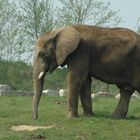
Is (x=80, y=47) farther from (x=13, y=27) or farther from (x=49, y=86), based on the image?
(x=13, y=27)

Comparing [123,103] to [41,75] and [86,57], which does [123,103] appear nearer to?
[86,57]

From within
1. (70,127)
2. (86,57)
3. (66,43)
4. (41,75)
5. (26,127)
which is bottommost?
(26,127)

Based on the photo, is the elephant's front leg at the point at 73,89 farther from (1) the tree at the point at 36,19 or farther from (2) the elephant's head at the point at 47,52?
(1) the tree at the point at 36,19

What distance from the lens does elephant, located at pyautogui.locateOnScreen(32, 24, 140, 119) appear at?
15820mm

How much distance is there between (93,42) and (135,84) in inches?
64.3

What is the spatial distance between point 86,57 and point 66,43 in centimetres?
65

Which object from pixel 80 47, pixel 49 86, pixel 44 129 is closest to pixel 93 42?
pixel 80 47

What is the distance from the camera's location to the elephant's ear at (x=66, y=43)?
15641 millimetres

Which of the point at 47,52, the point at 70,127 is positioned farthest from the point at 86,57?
the point at 70,127

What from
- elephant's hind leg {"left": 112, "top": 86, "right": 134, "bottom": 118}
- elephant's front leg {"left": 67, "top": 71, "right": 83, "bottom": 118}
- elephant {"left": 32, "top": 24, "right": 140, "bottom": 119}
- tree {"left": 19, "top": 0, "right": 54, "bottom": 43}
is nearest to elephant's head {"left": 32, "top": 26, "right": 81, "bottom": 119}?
elephant {"left": 32, "top": 24, "right": 140, "bottom": 119}

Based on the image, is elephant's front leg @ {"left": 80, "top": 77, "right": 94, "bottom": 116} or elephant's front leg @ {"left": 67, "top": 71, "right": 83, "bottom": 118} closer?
elephant's front leg @ {"left": 67, "top": 71, "right": 83, "bottom": 118}

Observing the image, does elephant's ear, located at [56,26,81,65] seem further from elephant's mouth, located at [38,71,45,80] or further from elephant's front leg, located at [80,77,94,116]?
elephant's front leg, located at [80,77,94,116]

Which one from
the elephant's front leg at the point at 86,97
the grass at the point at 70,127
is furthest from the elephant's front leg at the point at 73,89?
the elephant's front leg at the point at 86,97

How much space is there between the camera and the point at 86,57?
1585 centimetres
